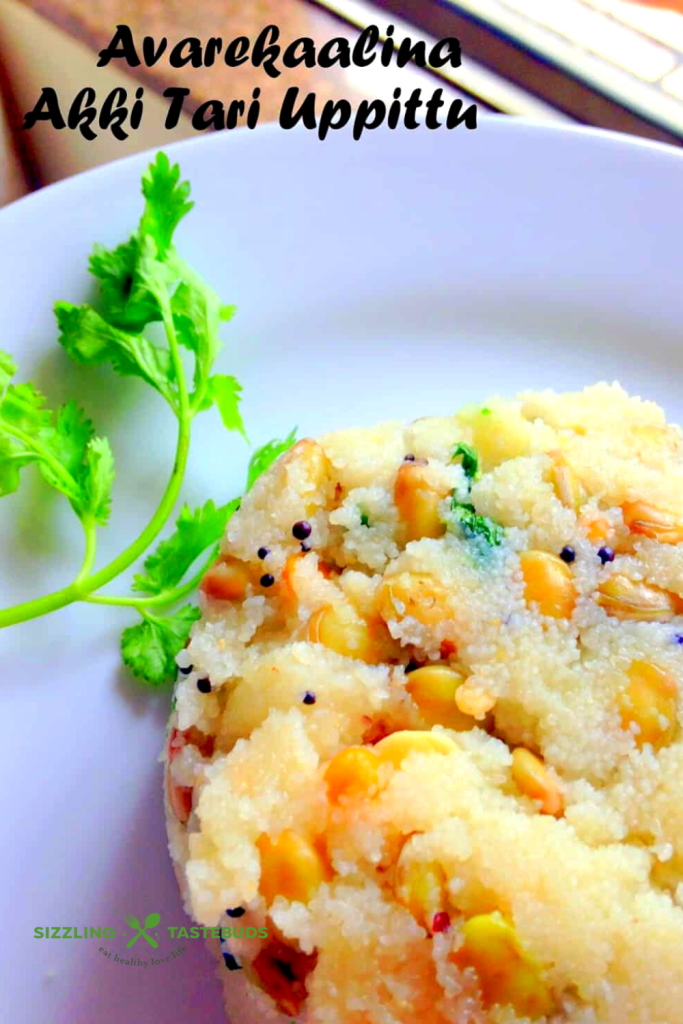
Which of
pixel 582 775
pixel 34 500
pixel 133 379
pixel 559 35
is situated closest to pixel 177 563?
pixel 34 500

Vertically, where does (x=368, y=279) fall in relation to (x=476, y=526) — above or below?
above

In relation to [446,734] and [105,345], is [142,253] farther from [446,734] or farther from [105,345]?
[446,734]

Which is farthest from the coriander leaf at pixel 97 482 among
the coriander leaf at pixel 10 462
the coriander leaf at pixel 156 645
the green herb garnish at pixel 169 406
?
the coriander leaf at pixel 156 645

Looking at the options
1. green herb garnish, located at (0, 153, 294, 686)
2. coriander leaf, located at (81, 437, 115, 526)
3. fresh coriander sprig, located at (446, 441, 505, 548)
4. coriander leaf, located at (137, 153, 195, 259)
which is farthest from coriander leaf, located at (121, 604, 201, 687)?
coriander leaf, located at (137, 153, 195, 259)

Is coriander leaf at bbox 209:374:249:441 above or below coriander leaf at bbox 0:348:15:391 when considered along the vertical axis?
above

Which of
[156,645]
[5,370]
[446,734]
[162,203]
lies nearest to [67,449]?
[5,370]

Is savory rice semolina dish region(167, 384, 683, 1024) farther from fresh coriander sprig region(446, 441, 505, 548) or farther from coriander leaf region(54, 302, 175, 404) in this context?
coriander leaf region(54, 302, 175, 404)

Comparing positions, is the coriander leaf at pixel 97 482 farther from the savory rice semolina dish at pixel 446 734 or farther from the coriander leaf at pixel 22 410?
the savory rice semolina dish at pixel 446 734
